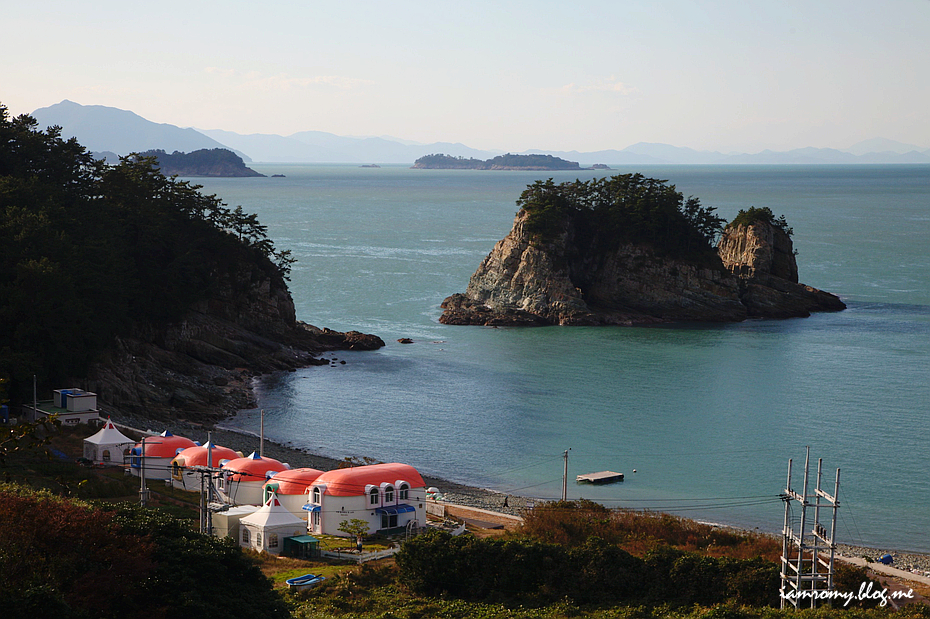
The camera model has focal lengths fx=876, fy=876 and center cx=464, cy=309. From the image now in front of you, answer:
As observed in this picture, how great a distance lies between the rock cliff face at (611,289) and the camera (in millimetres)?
80500

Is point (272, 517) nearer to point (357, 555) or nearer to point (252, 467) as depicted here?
point (357, 555)

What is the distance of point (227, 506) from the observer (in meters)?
30.5

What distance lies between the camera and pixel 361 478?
30.9 metres

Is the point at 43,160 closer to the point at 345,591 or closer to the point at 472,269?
the point at 345,591

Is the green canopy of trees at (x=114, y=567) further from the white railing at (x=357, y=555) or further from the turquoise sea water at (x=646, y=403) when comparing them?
the turquoise sea water at (x=646, y=403)

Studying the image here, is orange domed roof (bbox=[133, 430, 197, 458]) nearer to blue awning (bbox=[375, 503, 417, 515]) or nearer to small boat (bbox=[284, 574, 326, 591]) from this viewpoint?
blue awning (bbox=[375, 503, 417, 515])

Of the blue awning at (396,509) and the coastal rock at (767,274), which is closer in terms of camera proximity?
the blue awning at (396,509)

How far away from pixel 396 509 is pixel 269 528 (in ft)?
15.3

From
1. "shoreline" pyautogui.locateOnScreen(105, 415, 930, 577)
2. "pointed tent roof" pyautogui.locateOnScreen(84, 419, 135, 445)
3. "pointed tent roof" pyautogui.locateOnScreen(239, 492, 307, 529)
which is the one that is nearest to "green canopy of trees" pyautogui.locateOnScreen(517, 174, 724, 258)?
"shoreline" pyautogui.locateOnScreen(105, 415, 930, 577)

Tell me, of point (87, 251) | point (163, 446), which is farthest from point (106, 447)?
point (87, 251)

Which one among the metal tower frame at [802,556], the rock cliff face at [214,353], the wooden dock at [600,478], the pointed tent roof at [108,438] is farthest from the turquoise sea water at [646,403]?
the metal tower frame at [802,556]

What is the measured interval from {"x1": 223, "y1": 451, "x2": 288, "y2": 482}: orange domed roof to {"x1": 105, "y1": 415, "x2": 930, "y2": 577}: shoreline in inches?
218

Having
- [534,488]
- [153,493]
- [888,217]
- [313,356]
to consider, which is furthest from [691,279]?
[888,217]

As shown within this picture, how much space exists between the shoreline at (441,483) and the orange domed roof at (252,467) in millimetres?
5535
